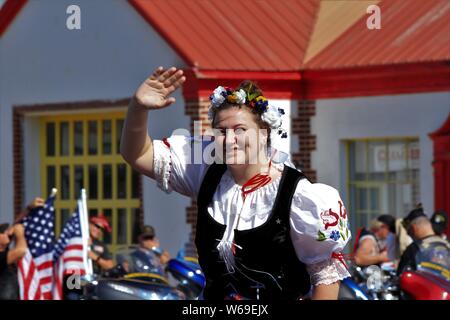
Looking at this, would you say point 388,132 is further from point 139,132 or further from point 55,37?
point 139,132

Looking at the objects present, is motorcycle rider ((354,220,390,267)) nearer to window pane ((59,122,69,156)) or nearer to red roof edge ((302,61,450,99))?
red roof edge ((302,61,450,99))

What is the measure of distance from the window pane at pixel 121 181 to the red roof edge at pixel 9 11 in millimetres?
2437

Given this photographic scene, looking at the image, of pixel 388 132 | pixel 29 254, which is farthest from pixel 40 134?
pixel 29 254

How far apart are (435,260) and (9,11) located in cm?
875

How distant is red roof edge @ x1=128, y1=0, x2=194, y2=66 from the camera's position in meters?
13.8

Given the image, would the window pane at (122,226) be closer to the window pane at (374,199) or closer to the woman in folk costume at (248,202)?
the window pane at (374,199)

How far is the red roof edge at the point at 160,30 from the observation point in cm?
1382

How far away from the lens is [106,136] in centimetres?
1548

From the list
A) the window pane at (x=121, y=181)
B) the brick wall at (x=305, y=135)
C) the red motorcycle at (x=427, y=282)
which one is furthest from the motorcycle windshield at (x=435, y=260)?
the window pane at (x=121, y=181)

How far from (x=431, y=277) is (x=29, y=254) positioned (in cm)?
402

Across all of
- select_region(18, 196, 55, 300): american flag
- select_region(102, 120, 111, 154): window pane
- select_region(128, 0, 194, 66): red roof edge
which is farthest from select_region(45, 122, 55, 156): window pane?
select_region(18, 196, 55, 300): american flag

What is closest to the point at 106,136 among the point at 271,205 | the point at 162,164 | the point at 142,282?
the point at 142,282

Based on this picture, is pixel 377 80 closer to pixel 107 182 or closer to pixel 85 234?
pixel 107 182
